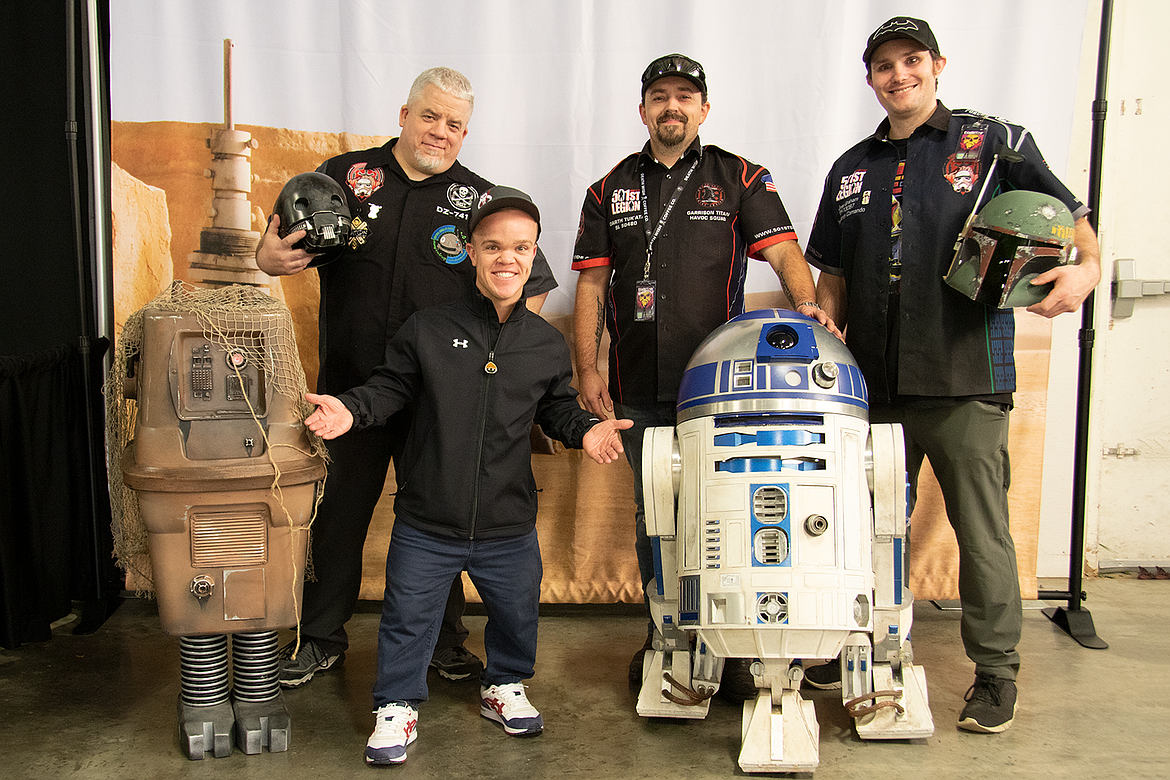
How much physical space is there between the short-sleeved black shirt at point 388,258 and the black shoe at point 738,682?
124cm

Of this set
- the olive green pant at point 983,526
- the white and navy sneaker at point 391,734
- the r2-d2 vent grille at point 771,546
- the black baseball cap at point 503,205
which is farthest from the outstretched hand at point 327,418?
the olive green pant at point 983,526

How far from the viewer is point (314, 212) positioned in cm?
235

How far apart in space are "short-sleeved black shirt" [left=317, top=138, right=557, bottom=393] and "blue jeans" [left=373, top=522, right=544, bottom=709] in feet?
1.97

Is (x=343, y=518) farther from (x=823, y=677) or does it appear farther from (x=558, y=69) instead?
(x=558, y=69)

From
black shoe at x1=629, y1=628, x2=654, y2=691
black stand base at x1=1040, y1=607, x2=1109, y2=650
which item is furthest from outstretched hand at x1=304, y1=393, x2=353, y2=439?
black stand base at x1=1040, y1=607, x2=1109, y2=650

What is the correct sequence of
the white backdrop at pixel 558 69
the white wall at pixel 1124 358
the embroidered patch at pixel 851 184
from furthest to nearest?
the white wall at pixel 1124 358 < the white backdrop at pixel 558 69 < the embroidered patch at pixel 851 184

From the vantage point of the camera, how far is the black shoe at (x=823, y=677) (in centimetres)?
260

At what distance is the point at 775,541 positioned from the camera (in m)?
2.00

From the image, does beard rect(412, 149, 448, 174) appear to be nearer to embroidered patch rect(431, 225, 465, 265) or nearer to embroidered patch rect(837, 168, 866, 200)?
embroidered patch rect(431, 225, 465, 265)

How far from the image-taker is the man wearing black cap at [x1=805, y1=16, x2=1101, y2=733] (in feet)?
7.66

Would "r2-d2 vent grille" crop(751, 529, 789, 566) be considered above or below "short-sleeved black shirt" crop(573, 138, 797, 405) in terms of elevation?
below

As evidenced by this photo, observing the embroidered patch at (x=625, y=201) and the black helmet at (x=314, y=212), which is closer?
the black helmet at (x=314, y=212)

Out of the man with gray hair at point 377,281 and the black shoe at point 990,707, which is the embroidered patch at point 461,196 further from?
the black shoe at point 990,707

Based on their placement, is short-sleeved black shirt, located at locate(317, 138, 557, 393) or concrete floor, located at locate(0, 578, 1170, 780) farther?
short-sleeved black shirt, located at locate(317, 138, 557, 393)
